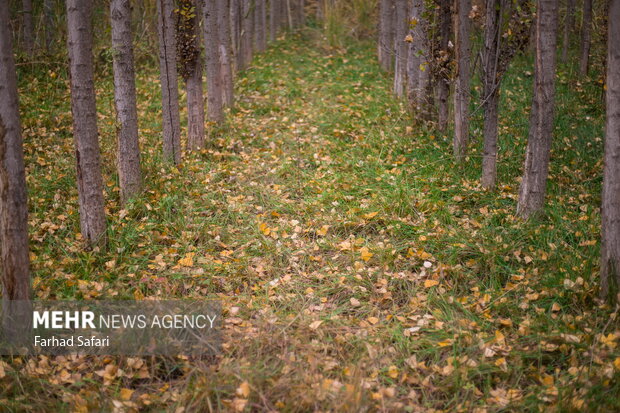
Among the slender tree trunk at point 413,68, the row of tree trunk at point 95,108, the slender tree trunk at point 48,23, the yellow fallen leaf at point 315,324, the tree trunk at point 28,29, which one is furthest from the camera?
the slender tree trunk at point 48,23

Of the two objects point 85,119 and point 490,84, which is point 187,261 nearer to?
point 85,119

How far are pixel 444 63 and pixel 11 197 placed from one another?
574 centimetres

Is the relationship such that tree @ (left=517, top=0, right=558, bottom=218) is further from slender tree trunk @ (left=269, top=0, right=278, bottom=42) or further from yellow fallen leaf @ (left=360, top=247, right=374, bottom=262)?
slender tree trunk @ (left=269, top=0, right=278, bottom=42)

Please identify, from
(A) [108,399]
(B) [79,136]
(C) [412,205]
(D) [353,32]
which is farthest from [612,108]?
(D) [353,32]

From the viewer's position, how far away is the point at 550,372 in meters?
3.67

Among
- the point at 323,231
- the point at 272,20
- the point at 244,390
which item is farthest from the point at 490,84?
the point at 272,20

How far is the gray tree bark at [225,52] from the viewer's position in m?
9.07

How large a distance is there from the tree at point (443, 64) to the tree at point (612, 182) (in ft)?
11.0

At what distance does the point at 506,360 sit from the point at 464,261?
1.32 m

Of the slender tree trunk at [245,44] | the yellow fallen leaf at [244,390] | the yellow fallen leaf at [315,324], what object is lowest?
the yellow fallen leaf at [244,390]

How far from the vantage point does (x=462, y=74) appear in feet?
22.5

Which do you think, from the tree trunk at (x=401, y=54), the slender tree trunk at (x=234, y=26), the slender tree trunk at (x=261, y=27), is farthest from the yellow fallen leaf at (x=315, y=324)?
the slender tree trunk at (x=261, y=27)

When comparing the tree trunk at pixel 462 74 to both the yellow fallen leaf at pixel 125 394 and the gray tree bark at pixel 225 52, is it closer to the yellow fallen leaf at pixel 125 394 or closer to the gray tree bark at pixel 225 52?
the gray tree bark at pixel 225 52

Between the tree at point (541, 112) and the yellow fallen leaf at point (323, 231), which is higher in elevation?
the tree at point (541, 112)
